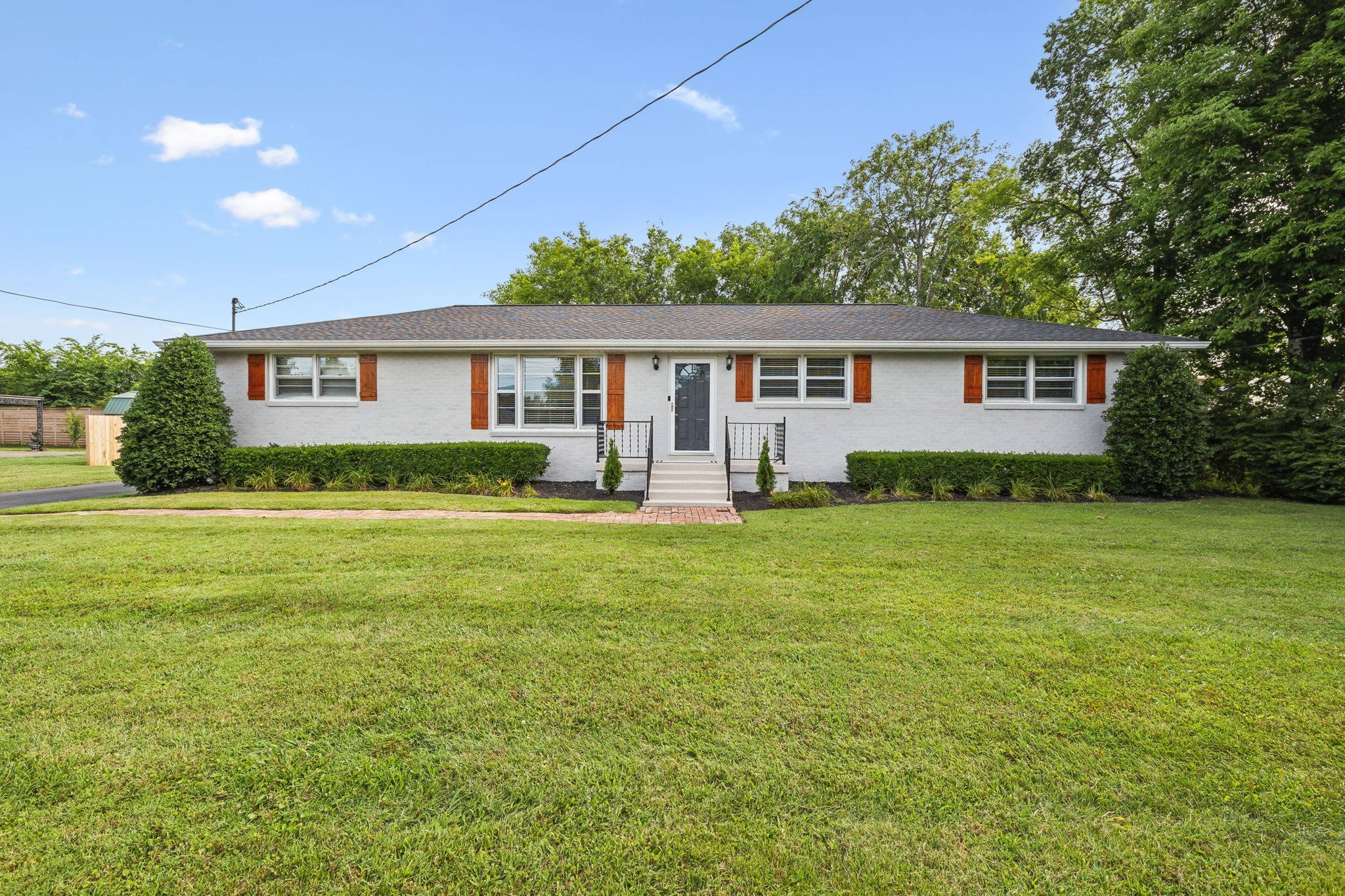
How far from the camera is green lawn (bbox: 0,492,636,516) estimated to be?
7.81m

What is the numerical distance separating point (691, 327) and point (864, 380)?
3.87 meters

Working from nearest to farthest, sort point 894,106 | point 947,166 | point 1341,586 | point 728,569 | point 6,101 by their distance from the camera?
point 1341,586 < point 728,569 < point 6,101 < point 894,106 < point 947,166

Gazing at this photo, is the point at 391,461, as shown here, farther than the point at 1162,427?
Yes

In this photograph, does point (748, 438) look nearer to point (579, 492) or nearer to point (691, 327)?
point (691, 327)

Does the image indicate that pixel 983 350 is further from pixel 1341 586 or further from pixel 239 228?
pixel 239 228

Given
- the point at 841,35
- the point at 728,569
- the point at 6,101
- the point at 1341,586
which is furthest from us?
the point at 6,101

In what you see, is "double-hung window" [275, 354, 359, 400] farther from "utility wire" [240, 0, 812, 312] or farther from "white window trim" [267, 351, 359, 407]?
"utility wire" [240, 0, 812, 312]

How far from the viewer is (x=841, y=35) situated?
9.48 meters

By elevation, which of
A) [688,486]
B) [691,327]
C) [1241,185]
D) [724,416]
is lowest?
[688,486]

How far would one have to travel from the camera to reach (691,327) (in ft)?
38.5

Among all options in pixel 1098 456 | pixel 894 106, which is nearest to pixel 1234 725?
pixel 1098 456

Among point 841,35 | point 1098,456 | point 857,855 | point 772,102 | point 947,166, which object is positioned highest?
point 947,166

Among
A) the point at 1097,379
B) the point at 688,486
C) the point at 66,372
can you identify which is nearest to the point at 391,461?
the point at 688,486

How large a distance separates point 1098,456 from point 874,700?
10.1m
